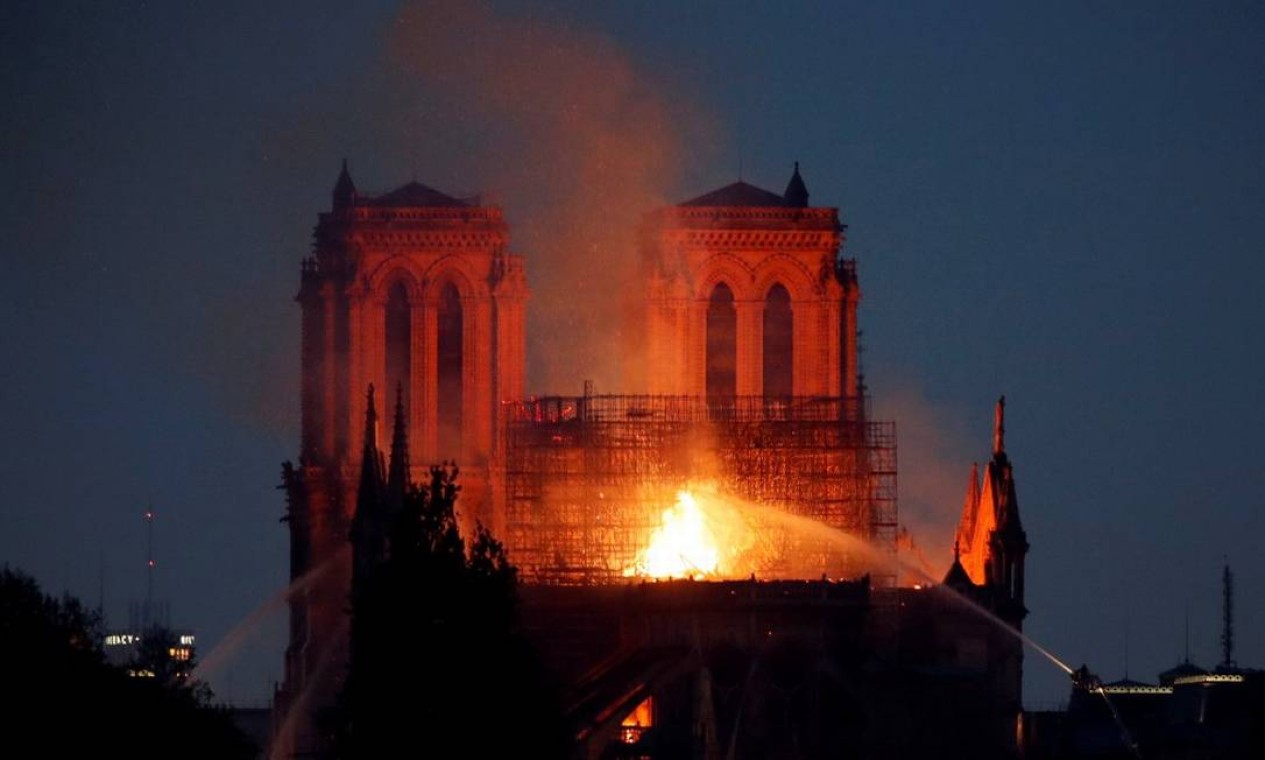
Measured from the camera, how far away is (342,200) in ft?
566

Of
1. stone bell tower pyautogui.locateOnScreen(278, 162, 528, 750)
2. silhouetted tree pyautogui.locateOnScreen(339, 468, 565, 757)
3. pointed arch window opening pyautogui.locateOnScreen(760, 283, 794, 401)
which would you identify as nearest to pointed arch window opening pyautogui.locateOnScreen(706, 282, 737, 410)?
pointed arch window opening pyautogui.locateOnScreen(760, 283, 794, 401)

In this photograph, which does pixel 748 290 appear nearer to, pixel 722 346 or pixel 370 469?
pixel 722 346

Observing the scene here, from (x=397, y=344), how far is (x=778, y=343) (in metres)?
14.2

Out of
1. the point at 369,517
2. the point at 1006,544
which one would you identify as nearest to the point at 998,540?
the point at 1006,544

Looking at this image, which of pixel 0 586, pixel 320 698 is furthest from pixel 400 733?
pixel 320 698

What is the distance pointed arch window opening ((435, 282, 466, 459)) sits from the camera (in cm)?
17162

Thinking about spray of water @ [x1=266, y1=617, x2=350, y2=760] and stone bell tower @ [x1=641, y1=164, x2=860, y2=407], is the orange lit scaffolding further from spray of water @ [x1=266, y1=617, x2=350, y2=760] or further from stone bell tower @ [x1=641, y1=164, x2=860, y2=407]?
spray of water @ [x1=266, y1=617, x2=350, y2=760]

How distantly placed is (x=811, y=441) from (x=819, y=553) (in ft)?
13.6

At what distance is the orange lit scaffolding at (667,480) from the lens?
550 ft

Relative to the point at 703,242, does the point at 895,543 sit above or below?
below

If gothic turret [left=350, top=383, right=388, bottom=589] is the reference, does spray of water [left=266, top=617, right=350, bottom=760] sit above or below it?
below

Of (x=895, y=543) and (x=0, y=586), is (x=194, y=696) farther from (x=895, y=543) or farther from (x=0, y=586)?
(x=895, y=543)

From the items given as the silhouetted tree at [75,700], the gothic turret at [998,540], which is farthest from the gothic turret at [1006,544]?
the silhouetted tree at [75,700]

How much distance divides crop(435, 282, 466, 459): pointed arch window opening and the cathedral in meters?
0.08
